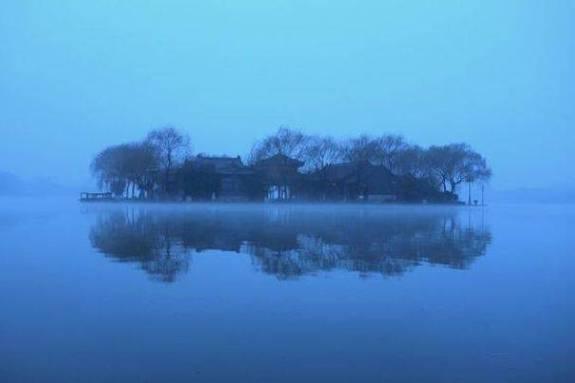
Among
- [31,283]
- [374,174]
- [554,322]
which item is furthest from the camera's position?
[374,174]

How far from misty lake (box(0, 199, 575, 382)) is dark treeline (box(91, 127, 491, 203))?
60.3 metres

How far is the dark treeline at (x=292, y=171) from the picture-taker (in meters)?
76.5

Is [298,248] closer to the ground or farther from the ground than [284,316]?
farther from the ground

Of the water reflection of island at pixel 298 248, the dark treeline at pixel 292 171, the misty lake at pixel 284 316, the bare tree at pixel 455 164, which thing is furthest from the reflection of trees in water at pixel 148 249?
the bare tree at pixel 455 164

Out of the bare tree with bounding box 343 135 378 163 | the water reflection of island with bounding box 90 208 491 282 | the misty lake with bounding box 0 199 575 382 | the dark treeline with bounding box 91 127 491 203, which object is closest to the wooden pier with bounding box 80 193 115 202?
the dark treeline with bounding box 91 127 491 203

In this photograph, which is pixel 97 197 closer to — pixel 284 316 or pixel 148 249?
pixel 148 249

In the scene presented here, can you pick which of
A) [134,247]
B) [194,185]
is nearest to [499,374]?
[134,247]

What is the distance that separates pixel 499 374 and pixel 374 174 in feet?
252

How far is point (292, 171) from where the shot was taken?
7894 cm

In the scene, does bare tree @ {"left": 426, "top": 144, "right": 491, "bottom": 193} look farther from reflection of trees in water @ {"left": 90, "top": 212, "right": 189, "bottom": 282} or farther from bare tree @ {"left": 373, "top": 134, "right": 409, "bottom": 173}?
reflection of trees in water @ {"left": 90, "top": 212, "right": 189, "bottom": 282}

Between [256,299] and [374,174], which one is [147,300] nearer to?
[256,299]

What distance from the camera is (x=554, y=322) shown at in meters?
8.67

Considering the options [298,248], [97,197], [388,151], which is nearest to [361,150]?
[388,151]

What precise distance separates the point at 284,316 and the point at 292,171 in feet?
231
